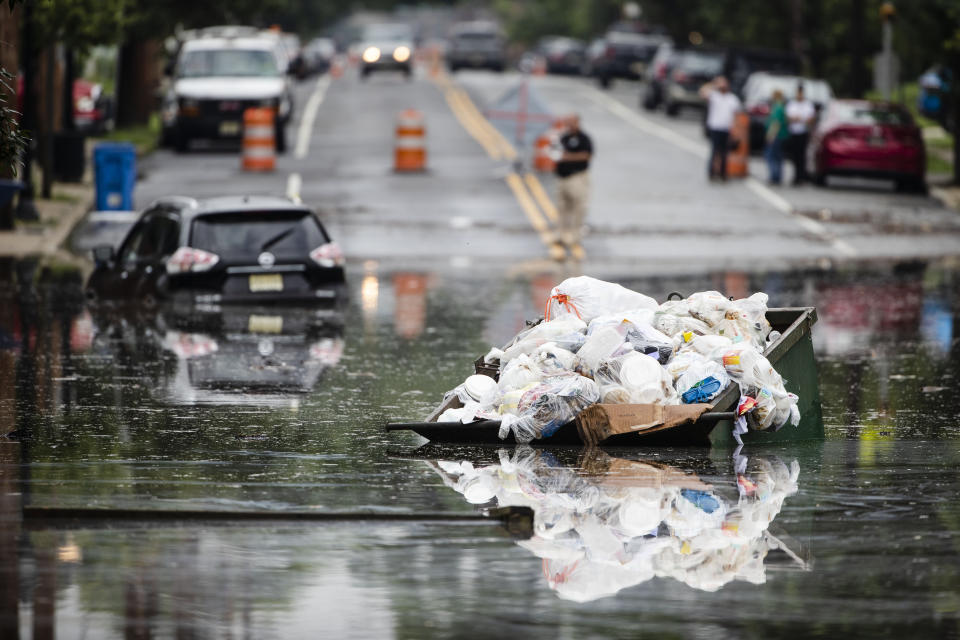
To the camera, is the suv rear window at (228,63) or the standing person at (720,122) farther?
the suv rear window at (228,63)

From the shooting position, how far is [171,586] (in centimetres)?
764

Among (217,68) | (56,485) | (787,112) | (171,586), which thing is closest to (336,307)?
(56,485)

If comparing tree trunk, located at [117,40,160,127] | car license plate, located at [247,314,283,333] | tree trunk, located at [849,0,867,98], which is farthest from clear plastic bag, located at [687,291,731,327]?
tree trunk, located at [117,40,160,127]

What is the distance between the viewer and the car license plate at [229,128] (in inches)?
1470

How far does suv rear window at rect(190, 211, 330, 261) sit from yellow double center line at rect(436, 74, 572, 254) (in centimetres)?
1004

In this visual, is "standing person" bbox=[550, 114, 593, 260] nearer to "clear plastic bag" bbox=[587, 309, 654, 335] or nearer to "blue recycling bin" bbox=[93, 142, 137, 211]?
"blue recycling bin" bbox=[93, 142, 137, 211]

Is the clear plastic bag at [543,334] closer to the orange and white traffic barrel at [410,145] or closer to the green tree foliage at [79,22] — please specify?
the green tree foliage at [79,22]

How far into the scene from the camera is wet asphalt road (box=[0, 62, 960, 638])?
7.36 metres

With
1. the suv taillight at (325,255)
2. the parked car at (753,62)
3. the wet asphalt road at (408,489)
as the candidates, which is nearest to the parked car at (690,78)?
the parked car at (753,62)

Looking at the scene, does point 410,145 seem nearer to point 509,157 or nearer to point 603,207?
point 509,157

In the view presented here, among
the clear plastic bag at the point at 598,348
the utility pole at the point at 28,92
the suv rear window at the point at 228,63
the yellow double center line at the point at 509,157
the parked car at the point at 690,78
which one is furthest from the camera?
the parked car at the point at 690,78

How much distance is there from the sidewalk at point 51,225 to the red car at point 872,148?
43.4 ft

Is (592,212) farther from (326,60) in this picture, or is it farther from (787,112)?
(326,60)

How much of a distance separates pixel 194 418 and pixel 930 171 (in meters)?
27.6
